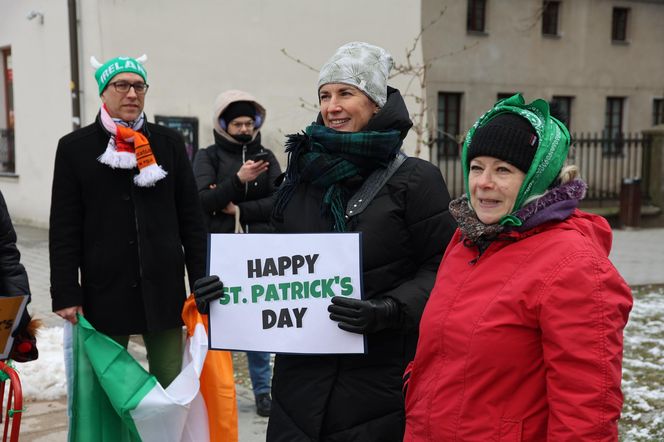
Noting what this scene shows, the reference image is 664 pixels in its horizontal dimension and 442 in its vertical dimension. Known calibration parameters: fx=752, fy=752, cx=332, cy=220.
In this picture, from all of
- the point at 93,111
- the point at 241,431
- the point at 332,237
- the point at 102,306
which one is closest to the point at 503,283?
the point at 332,237

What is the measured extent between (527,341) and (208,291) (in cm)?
121

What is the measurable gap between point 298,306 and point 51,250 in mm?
1475

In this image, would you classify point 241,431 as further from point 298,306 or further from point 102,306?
point 298,306

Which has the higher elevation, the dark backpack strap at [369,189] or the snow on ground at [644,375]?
the dark backpack strap at [369,189]

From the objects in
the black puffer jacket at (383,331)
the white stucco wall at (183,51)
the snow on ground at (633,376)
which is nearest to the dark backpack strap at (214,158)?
the snow on ground at (633,376)

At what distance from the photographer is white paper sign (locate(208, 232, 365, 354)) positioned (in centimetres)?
250

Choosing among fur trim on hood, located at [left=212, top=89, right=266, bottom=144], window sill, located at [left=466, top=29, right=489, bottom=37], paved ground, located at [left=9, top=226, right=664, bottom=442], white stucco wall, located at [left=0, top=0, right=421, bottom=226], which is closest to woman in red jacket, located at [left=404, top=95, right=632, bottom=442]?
paved ground, located at [left=9, top=226, right=664, bottom=442]

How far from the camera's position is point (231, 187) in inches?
181

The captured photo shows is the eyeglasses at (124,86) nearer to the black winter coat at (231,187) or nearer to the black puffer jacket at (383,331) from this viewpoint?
the black winter coat at (231,187)

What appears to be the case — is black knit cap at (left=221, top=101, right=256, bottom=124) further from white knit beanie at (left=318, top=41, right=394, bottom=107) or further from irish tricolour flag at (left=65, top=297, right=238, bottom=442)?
white knit beanie at (left=318, top=41, right=394, bottom=107)

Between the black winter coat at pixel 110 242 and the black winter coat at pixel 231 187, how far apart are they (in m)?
0.98

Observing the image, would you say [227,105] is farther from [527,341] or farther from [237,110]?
[527,341]

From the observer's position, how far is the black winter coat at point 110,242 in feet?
11.3

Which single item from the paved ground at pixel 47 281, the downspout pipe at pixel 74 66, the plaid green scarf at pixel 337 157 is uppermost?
the downspout pipe at pixel 74 66
